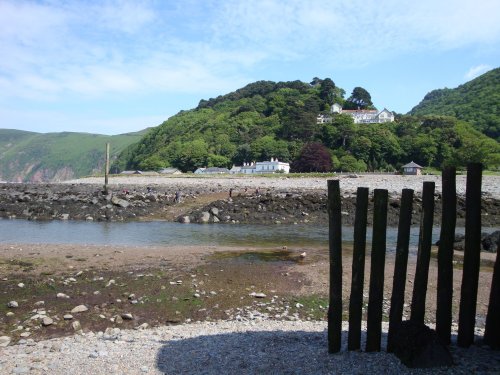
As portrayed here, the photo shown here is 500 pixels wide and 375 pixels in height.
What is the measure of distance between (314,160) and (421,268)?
104679 mm

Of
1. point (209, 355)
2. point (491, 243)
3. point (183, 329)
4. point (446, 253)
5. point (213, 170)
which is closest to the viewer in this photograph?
point (446, 253)

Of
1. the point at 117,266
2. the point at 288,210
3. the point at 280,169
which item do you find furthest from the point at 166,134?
the point at 117,266

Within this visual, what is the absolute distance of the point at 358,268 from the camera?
7082 millimetres

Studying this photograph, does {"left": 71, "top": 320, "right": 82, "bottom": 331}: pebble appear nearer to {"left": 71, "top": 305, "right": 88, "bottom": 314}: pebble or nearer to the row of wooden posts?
{"left": 71, "top": 305, "right": 88, "bottom": 314}: pebble

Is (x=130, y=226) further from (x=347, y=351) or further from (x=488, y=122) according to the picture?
(x=488, y=122)

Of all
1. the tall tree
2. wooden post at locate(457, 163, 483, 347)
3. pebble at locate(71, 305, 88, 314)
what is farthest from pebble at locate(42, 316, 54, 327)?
the tall tree

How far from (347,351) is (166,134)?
194 meters

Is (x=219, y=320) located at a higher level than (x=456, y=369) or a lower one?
lower

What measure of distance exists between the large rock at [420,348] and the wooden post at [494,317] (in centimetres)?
116

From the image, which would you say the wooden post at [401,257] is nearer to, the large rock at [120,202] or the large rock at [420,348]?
the large rock at [420,348]

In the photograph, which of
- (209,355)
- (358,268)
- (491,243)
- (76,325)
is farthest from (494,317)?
(491,243)

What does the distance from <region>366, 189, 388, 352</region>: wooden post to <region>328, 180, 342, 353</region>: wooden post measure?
50 centimetres

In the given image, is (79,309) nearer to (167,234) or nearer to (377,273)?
(377,273)

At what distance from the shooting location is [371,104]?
19862cm
